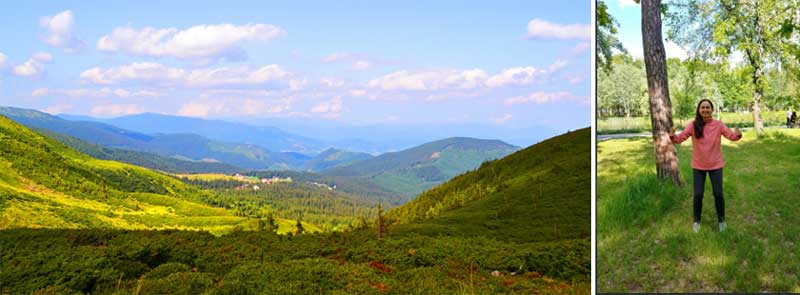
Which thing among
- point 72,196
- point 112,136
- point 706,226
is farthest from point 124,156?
point 706,226

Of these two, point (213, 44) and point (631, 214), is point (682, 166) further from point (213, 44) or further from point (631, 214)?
point (213, 44)

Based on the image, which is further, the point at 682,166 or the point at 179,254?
the point at 179,254

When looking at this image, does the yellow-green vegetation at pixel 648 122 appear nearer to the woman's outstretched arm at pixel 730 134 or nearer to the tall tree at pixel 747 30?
the tall tree at pixel 747 30

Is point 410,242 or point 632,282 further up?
point 632,282

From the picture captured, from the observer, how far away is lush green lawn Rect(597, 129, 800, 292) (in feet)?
14.4

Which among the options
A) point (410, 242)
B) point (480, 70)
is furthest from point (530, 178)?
point (480, 70)

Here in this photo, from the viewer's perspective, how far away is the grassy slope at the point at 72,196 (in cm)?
1856

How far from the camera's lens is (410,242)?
11.6m

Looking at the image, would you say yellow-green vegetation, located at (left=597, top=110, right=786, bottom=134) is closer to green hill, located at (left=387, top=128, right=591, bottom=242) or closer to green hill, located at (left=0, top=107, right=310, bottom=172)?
green hill, located at (left=387, top=128, right=591, bottom=242)

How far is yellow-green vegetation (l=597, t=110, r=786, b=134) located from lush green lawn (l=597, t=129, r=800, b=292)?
13cm

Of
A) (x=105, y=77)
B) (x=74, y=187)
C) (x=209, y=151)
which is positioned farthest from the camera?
(x=209, y=151)

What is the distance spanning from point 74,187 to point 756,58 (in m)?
25.6

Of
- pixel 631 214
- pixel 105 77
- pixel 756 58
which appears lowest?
pixel 631 214

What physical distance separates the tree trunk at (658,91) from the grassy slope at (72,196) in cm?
2090
